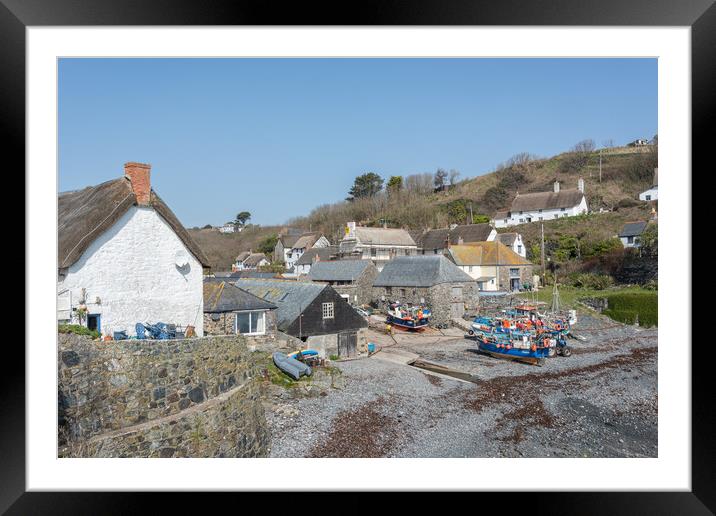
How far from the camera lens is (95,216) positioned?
581 centimetres

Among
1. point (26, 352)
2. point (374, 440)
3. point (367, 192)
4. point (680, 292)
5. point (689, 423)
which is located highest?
point (367, 192)

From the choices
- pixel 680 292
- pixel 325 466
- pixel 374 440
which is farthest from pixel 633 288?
pixel 325 466

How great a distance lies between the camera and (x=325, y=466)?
10.8 ft

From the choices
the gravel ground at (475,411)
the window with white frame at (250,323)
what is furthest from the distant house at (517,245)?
the window with white frame at (250,323)

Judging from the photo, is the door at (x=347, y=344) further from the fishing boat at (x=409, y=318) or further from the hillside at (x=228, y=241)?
the hillside at (x=228, y=241)

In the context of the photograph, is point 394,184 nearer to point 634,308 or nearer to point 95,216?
point 634,308

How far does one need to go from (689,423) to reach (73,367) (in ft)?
15.4

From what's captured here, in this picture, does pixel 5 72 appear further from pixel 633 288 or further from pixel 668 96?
pixel 633 288

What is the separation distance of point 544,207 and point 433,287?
15071mm

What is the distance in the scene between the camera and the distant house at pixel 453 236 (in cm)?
2528

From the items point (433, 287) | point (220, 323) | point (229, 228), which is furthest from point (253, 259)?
point (220, 323)

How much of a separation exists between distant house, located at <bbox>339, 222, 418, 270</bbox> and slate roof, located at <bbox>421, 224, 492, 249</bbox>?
86 cm

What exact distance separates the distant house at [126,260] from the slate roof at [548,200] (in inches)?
993

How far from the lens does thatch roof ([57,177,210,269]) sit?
5660 millimetres
